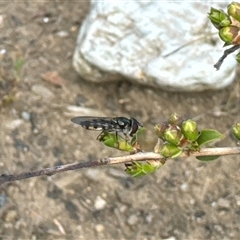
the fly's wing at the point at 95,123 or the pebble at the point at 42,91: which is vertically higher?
the fly's wing at the point at 95,123

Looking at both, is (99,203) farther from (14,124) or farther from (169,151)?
(169,151)

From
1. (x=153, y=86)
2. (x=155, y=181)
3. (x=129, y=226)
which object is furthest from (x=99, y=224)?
(x=153, y=86)

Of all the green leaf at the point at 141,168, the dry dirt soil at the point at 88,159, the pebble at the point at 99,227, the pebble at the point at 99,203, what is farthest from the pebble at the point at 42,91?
the green leaf at the point at 141,168

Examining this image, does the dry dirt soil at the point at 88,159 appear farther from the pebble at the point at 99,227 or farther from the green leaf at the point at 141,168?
the green leaf at the point at 141,168

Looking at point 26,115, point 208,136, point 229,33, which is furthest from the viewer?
point 26,115

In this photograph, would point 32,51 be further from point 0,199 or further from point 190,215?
point 190,215

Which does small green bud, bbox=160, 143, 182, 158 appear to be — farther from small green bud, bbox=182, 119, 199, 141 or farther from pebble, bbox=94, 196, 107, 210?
pebble, bbox=94, 196, 107, 210

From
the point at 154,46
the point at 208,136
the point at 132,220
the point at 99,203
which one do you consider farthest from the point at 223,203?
the point at 208,136
